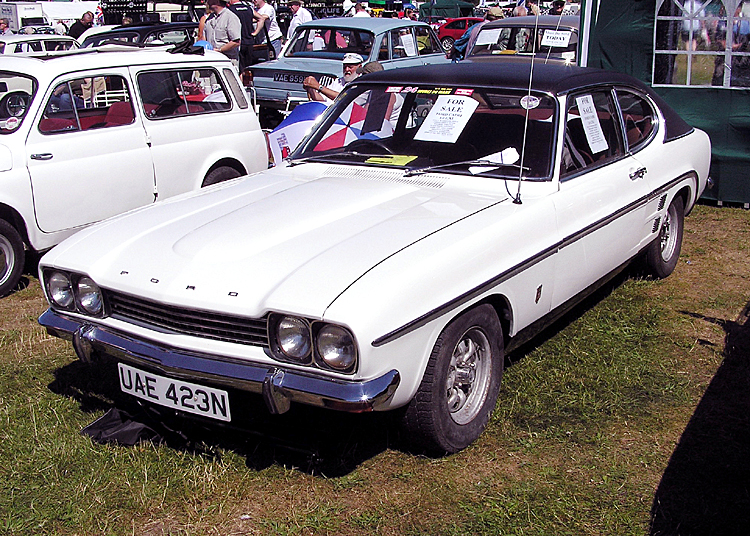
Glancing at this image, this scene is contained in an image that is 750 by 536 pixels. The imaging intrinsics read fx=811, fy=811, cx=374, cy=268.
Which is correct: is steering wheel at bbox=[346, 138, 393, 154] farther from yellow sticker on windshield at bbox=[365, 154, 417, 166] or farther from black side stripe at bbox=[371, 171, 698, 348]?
black side stripe at bbox=[371, 171, 698, 348]

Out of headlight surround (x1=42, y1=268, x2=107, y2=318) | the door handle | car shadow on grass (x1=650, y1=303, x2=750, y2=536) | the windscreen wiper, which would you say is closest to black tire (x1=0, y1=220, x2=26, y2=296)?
headlight surround (x1=42, y1=268, x2=107, y2=318)

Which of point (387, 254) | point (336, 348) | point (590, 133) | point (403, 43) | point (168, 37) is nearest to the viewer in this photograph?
point (336, 348)

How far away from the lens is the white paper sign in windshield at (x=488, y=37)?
1189 cm

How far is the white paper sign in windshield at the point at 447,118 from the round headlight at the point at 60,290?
1.95 meters

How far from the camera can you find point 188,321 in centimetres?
321

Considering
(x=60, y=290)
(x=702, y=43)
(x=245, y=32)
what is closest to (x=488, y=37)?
(x=245, y=32)

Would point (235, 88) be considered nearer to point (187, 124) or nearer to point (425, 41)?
point (187, 124)

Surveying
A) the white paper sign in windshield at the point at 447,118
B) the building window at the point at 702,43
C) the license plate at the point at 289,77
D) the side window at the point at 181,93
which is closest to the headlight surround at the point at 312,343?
the white paper sign in windshield at the point at 447,118

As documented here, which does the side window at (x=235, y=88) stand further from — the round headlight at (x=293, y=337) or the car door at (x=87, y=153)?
the round headlight at (x=293, y=337)

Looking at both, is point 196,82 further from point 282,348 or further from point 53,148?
point 282,348

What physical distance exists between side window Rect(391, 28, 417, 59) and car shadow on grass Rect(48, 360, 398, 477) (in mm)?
Result: 8952

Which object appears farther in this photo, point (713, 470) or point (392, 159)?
point (392, 159)

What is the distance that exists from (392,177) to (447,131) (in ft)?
1.26

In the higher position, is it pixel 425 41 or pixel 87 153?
pixel 425 41
